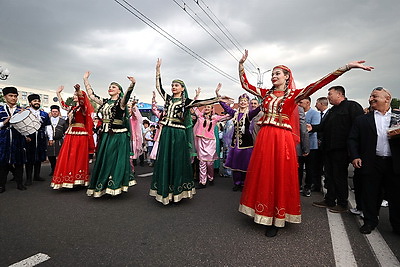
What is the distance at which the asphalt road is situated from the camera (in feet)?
7.52

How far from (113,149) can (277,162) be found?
2.85 metres

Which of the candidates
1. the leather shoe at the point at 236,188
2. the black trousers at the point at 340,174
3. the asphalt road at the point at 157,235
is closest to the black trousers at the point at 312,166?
the black trousers at the point at 340,174

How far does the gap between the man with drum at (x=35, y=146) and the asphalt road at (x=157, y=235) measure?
118cm

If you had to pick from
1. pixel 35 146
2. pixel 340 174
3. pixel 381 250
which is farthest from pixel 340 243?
pixel 35 146

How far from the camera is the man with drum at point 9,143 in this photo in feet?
15.2

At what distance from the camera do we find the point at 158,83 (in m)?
4.55

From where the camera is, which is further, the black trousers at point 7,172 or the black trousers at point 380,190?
the black trousers at point 7,172

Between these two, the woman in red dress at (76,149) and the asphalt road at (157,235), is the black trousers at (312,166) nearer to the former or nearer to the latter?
the asphalt road at (157,235)

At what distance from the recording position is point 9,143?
4.76 metres

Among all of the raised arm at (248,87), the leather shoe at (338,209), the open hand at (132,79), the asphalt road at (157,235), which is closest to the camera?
the asphalt road at (157,235)

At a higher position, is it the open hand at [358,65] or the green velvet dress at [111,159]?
the open hand at [358,65]

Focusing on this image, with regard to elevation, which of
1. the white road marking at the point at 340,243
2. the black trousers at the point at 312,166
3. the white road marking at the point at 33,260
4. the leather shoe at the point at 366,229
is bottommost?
the white road marking at the point at 33,260

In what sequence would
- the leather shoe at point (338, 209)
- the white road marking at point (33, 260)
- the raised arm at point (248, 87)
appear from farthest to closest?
the leather shoe at point (338, 209)
the raised arm at point (248, 87)
the white road marking at point (33, 260)

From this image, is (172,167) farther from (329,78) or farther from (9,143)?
(9,143)
